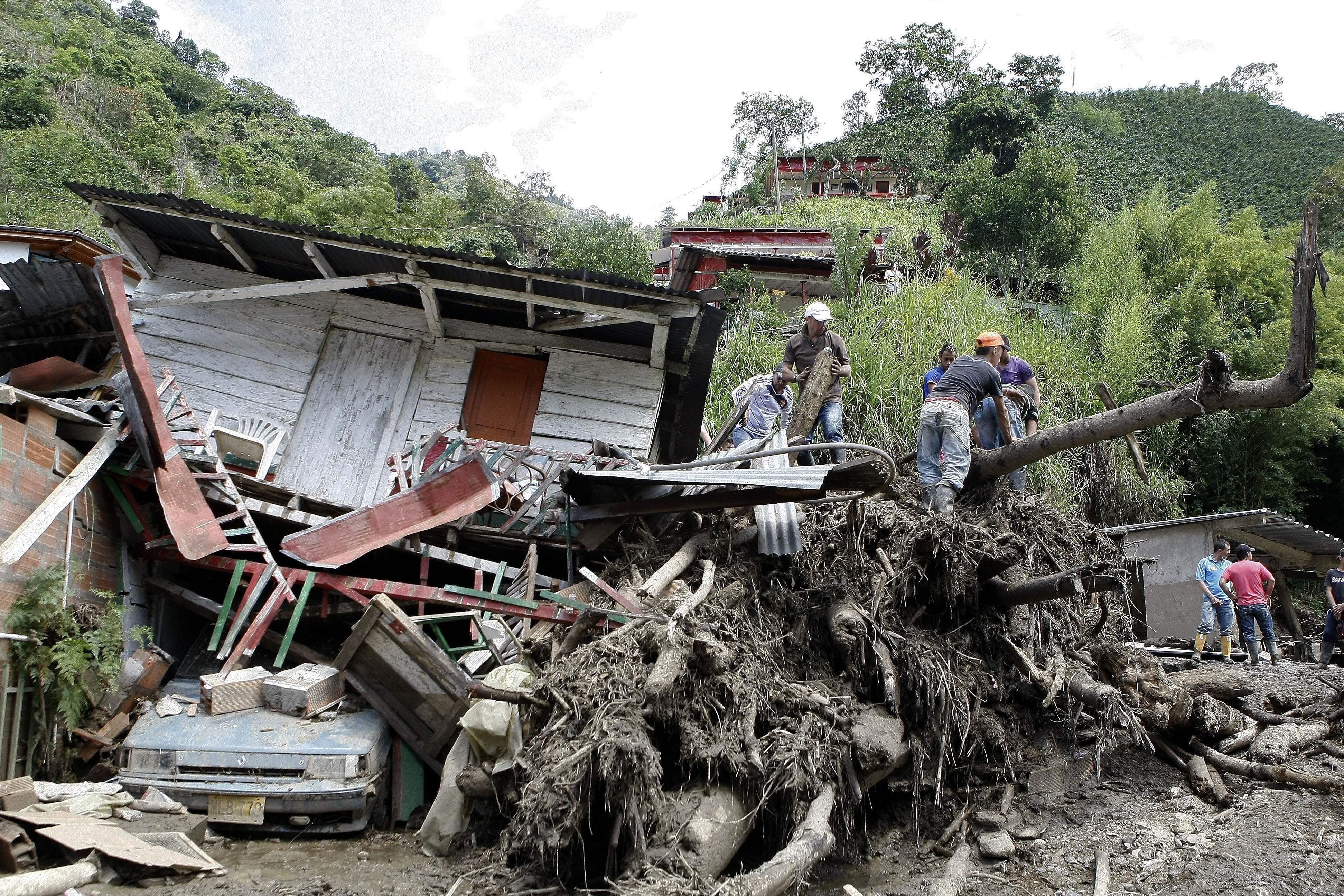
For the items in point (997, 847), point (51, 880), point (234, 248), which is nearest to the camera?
point (51, 880)

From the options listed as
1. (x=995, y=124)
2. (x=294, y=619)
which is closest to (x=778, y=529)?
(x=294, y=619)

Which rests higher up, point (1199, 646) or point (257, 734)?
point (1199, 646)

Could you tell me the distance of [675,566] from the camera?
6324mm

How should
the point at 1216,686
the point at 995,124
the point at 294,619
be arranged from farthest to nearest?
the point at 995,124
the point at 1216,686
the point at 294,619

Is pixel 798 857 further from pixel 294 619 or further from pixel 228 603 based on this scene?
pixel 228 603

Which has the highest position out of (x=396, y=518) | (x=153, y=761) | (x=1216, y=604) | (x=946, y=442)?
(x=946, y=442)

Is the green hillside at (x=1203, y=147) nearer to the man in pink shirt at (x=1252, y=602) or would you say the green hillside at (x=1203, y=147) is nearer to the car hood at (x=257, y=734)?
the man in pink shirt at (x=1252, y=602)

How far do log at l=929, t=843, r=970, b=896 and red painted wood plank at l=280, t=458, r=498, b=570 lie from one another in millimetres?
4591

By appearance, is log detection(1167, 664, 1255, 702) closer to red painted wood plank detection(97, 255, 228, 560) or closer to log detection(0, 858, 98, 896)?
log detection(0, 858, 98, 896)

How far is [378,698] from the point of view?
5.91 meters

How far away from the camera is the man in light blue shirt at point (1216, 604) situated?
10.4 m

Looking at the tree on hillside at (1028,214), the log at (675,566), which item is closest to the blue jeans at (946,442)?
the log at (675,566)

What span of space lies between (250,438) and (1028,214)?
1793 cm

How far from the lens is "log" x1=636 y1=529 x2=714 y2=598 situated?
19.8ft
